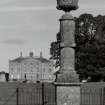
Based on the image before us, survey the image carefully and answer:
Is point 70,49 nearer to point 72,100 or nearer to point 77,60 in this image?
point 72,100

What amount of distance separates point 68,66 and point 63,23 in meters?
1.33

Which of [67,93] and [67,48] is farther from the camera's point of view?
[67,48]

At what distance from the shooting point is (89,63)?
64.6 meters

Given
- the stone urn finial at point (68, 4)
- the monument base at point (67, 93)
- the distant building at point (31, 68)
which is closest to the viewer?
the monument base at point (67, 93)

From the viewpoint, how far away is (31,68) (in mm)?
176500

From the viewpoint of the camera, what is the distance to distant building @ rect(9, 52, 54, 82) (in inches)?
6875

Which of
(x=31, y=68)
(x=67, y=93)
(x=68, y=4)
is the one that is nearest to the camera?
(x=67, y=93)

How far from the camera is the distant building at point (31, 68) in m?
175

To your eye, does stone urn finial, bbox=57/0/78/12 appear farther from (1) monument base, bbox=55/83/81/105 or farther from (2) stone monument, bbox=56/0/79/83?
(1) monument base, bbox=55/83/81/105

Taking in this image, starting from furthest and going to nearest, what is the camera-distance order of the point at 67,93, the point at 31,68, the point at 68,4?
the point at 31,68, the point at 68,4, the point at 67,93

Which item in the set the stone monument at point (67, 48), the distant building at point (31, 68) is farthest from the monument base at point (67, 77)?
the distant building at point (31, 68)

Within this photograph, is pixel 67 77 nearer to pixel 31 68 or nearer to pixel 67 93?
pixel 67 93

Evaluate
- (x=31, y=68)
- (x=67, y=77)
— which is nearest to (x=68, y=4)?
(x=67, y=77)

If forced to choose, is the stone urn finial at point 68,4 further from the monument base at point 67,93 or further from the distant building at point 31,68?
the distant building at point 31,68
